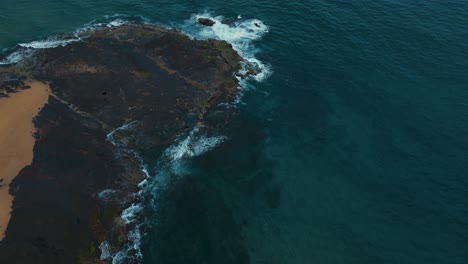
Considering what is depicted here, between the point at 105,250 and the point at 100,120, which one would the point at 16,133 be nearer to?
the point at 100,120

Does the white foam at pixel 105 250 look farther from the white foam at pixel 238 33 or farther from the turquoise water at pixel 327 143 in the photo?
the white foam at pixel 238 33

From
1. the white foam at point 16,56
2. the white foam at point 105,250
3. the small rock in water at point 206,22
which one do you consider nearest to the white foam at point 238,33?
the small rock in water at point 206,22

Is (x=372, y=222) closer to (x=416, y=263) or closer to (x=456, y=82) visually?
(x=416, y=263)

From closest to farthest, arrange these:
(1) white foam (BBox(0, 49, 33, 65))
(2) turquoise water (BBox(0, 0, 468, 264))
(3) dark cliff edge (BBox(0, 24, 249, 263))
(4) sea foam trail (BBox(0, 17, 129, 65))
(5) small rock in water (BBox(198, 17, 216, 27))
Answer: (3) dark cliff edge (BBox(0, 24, 249, 263)), (2) turquoise water (BBox(0, 0, 468, 264)), (1) white foam (BBox(0, 49, 33, 65)), (4) sea foam trail (BBox(0, 17, 129, 65)), (5) small rock in water (BBox(198, 17, 216, 27))

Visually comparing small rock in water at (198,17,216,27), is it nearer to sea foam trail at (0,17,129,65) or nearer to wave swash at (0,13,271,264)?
wave swash at (0,13,271,264)

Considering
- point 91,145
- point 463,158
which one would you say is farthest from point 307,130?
point 91,145

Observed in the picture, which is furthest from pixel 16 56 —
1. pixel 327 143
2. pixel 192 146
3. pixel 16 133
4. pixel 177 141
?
pixel 327 143

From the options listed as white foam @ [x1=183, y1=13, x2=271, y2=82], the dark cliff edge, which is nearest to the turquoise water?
white foam @ [x1=183, y1=13, x2=271, y2=82]

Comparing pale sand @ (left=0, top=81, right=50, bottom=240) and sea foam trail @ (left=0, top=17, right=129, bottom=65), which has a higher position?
sea foam trail @ (left=0, top=17, right=129, bottom=65)
